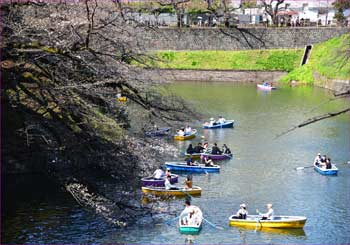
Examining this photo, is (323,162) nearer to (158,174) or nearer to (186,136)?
(158,174)

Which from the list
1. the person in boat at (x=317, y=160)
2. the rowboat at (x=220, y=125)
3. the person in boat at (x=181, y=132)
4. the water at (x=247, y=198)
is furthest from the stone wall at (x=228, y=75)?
the person in boat at (x=317, y=160)

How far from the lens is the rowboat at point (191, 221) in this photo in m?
14.4

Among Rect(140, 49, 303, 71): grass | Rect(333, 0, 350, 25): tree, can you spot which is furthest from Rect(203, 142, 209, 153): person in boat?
Rect(333, 0, 350, 25): tree

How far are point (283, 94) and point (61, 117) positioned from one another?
2555 cm

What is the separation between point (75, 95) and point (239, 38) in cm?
3589

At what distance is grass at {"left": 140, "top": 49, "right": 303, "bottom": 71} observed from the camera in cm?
4562

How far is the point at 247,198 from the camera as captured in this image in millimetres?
17172

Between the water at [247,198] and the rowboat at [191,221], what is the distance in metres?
0.17

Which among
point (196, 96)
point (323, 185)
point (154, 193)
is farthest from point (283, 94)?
point (154, 193)

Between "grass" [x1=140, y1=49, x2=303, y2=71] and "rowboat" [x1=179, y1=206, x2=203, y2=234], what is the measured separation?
3098 cm

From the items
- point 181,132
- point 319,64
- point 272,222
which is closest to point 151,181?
point 272,222

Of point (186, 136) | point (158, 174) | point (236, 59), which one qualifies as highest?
point (236, 59)

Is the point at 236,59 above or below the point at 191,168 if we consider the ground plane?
above

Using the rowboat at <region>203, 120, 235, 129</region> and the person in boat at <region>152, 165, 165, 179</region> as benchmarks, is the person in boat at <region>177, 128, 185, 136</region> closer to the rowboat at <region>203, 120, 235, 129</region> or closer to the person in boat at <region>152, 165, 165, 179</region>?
the rowboat at <region>203, 120, 235, 129</region>
